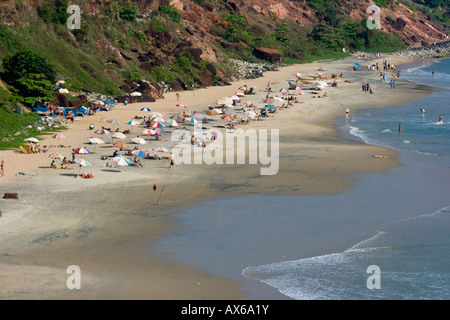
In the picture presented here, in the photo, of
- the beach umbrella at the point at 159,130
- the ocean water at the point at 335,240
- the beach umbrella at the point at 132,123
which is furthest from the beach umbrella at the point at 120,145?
the ocean water at the point at 335,240

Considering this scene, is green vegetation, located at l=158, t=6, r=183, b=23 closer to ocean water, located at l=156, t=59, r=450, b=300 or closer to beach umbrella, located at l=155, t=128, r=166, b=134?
beach umbrella, located at l=155, t=128, r=166, b=134

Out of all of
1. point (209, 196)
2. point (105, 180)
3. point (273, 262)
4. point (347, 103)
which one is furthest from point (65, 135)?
point (347, 103)

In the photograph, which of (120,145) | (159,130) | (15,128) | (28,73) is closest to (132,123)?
(159,130)

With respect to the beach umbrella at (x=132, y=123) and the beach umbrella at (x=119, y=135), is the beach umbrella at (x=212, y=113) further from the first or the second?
the beach umbrella at (x=119, y=135)

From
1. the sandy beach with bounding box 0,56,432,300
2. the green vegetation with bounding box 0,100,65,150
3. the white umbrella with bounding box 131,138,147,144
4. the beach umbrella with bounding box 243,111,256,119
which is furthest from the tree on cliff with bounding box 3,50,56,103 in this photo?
the beach umbrella with bounding box 243,111,256,119

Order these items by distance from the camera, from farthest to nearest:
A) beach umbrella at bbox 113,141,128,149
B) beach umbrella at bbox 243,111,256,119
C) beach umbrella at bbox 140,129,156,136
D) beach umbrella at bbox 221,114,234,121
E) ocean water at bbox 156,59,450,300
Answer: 1. beach umbrella at bbox 243,111,256,119
2. beach umbrella at bbox 221,114,234,121
3. beach umbrella at bbox 140,129,156,136
4. beach umbrella at bbox 113,141,128,149
5. ocean water at bbox 156,59,450,300

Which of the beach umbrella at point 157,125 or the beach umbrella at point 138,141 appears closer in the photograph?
the beach umbrella at point 138,141

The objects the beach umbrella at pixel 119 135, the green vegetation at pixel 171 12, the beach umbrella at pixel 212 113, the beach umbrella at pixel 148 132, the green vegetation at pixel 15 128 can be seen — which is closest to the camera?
the green vegetation at pixel 15 128
